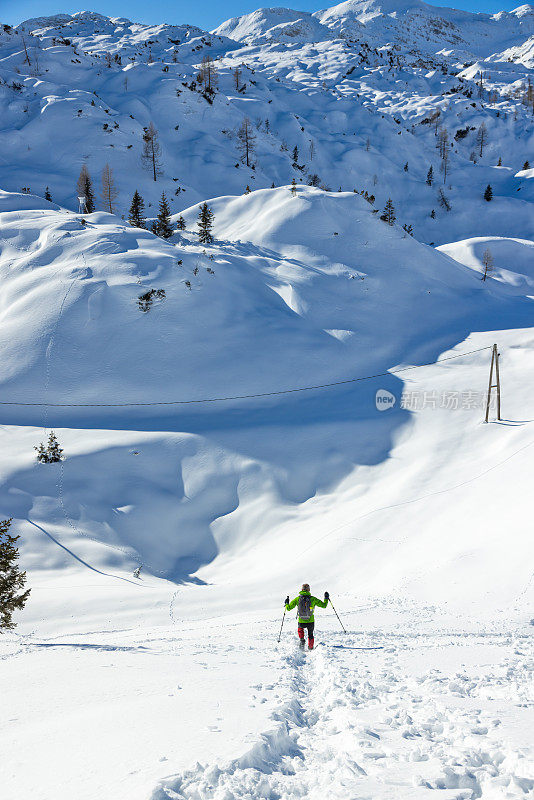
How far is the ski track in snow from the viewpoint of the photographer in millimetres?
4168

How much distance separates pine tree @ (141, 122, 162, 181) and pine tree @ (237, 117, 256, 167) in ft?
41.5

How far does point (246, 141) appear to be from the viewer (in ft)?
235

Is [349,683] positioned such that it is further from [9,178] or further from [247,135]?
[247,135]

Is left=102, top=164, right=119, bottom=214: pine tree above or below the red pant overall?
above

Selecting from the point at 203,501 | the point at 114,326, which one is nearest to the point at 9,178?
the point at 114,326

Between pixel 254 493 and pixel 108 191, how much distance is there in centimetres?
4837

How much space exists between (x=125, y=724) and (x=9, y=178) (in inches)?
2663

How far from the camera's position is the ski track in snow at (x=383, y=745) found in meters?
4.17

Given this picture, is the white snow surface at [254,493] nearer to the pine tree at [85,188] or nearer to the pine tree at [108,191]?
the pine tree at [108,191]

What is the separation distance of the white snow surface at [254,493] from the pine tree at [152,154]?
1253 mm
